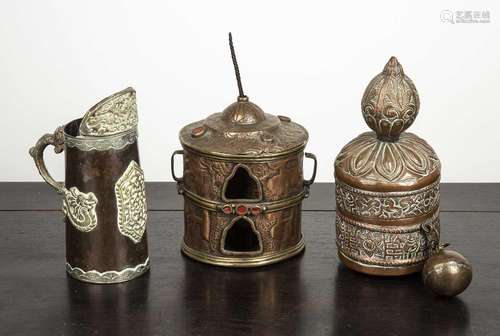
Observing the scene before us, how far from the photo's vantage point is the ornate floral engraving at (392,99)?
1850 mm

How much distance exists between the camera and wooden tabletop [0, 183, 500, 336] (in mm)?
1761

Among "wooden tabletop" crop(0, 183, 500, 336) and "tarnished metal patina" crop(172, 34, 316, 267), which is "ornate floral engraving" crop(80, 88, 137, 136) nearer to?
"tarnished metal patina" crop(172, 34, 316, 267)

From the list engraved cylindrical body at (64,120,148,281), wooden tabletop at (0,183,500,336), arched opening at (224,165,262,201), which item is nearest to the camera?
wooden tabletop at (0,183,500,336)

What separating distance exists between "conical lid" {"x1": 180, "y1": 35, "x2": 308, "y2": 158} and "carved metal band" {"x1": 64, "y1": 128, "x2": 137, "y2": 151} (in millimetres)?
143

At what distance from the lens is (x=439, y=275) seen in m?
1.83

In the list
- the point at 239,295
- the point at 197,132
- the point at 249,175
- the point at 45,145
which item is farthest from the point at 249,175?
the point at 45,145

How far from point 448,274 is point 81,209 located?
66cm

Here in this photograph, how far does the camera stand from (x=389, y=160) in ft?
6.10

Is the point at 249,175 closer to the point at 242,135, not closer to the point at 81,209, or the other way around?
the point at 242,135

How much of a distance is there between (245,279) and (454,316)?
0.40 m

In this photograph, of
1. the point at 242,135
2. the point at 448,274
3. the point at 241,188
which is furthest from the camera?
the point at 241,188

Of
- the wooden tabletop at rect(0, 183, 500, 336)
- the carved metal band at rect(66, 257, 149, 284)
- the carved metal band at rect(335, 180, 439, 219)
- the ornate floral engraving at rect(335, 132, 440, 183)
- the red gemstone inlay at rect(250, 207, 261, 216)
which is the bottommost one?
the wooden tabletop at rect(0, 183, 500, 336)

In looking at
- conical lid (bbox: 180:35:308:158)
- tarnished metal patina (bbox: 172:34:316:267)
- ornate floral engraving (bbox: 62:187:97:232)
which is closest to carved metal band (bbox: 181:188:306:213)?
tarnished metal patina (bbox: 172:34:316:267)

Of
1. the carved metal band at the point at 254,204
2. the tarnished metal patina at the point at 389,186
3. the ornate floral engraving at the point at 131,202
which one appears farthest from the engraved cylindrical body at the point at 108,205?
the tarnished metal patina at the point at 389,186
